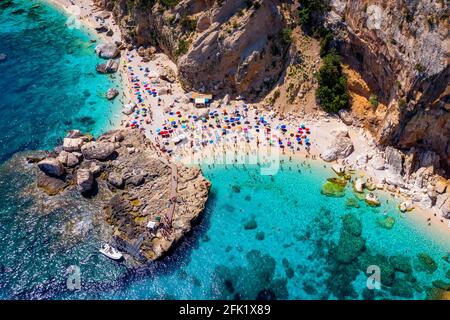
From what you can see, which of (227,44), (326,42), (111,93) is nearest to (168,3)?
(227,44)

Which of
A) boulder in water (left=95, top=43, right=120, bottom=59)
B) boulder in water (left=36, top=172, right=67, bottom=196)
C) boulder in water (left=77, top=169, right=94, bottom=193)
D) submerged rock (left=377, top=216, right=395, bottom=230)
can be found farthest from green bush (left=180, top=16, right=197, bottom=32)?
submerged rock (left=377, top=216, right=395, bottom=230)

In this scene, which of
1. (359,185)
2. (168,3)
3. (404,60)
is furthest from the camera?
(168,3)

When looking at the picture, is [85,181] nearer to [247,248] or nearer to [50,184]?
[50,184]

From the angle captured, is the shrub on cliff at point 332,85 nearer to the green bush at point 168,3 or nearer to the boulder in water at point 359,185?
the boulder in water at point 359,185

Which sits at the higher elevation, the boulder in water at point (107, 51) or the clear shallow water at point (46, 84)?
the boulder in water at point (107, 51)

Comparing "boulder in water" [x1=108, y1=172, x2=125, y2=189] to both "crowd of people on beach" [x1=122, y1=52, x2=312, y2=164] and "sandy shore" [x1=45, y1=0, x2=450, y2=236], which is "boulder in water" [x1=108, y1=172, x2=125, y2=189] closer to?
"crowd of people on beach" [x1=122, y1=52, x2=312, y2=164]

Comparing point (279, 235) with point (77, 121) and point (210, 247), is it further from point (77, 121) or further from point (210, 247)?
point (77, 121)

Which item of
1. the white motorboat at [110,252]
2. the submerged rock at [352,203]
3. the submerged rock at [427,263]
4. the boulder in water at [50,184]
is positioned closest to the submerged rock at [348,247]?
the submerged rock at [352,203]
